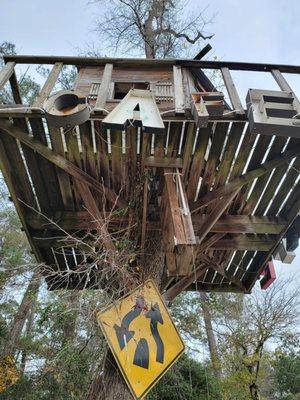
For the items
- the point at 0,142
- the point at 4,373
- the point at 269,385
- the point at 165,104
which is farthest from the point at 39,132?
the point at 269,385

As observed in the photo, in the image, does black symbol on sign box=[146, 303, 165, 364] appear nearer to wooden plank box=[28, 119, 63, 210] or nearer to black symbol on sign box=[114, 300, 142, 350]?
black symbol on sign box=[114, 300, 142, 350]

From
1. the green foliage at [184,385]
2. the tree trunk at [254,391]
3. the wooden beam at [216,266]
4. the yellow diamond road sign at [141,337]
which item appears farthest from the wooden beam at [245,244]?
the tree trunk at [254,391]

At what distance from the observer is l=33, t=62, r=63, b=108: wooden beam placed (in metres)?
3.52

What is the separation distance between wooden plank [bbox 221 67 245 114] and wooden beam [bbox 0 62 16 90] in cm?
271

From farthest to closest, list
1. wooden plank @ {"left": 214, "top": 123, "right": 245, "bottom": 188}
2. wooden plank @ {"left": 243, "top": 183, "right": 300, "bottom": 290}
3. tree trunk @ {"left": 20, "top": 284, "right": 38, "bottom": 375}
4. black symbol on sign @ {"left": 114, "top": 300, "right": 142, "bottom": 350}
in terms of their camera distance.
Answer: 1. tree trunk @ {"left": 20, "top": 284, "right": 38, "bottom": 375}
2. wooden plank @ {"left": 243, "top": 183, "right": 300, "bottom": 290}
3. wooden plank @ {"left": 214, "top": 123, "right": 245, "bottom": 188}
4. black symbol on sign @ {"left": 114, "top": 300, "right": 142, "bottom": 350}

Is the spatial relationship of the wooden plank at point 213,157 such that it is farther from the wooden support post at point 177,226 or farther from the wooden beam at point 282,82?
the wooden beam at point 282,82

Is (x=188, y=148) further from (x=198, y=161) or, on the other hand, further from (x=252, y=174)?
(x=252, y=174)

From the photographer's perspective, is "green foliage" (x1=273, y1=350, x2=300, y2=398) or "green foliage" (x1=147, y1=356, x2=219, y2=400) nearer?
"green foliage" (x1=147, y1=356, x2=219, y2=400)

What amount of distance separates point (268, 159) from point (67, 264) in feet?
12.6

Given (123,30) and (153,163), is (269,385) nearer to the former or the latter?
(153,163)

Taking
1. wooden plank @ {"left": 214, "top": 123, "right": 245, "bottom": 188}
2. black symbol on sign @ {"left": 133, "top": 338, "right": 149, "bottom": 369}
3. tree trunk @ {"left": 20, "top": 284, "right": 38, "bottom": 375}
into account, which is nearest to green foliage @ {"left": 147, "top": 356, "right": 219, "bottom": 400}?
tree trunk @ {"left": 20, "top": 284, "right": 38, "bottom": 375}

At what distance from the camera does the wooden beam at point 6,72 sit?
378 cm

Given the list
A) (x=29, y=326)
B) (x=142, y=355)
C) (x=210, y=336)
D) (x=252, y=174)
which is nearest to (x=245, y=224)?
(x=252, y=174)

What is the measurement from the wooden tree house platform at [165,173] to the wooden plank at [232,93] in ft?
0.05
